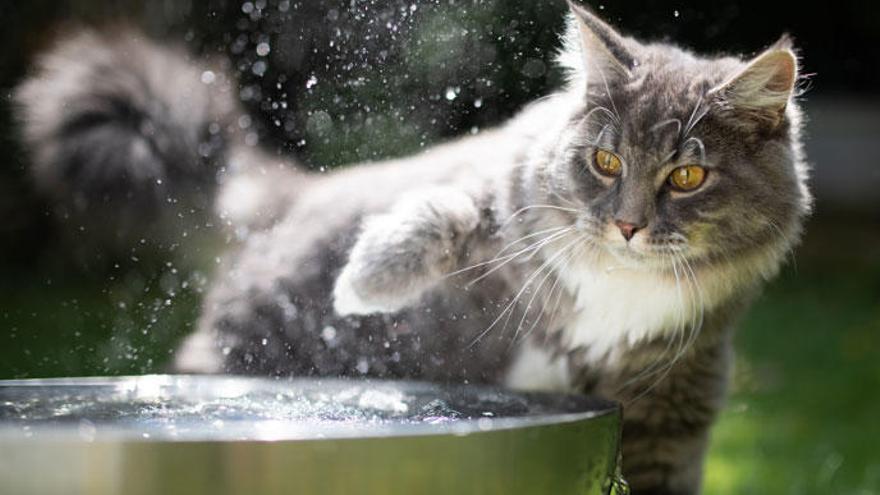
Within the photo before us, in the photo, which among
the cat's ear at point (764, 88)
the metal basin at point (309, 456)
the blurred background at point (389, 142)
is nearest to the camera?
the metal basin at point (309, 456)

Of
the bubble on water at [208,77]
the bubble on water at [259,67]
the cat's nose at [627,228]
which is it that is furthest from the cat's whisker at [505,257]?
the bubble on water at [259,67]

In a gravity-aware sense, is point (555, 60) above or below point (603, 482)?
above

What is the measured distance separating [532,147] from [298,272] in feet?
1.76

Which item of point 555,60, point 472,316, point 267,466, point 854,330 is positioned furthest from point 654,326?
point 854,330

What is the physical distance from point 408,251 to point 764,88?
24.9 inches

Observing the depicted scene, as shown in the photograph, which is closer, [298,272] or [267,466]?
[267,466]

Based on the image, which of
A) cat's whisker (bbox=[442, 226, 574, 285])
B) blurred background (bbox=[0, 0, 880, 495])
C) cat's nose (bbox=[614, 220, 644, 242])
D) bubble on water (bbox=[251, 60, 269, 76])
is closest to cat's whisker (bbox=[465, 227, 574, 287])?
cat's whisker (bbox=[442, 226, 574, 285])

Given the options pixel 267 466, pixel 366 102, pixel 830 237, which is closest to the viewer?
pixel 267 466

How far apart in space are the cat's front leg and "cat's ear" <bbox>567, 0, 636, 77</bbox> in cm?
32

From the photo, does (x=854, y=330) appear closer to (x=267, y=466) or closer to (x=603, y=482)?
(x=603, y=482)

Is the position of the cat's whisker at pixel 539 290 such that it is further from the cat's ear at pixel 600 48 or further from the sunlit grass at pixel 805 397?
the sunlit grass at pixel 805 397

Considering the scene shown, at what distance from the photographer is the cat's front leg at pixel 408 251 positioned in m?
1.84

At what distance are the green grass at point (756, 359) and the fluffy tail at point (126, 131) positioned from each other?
27cm

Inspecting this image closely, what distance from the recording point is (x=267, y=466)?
0.99m
